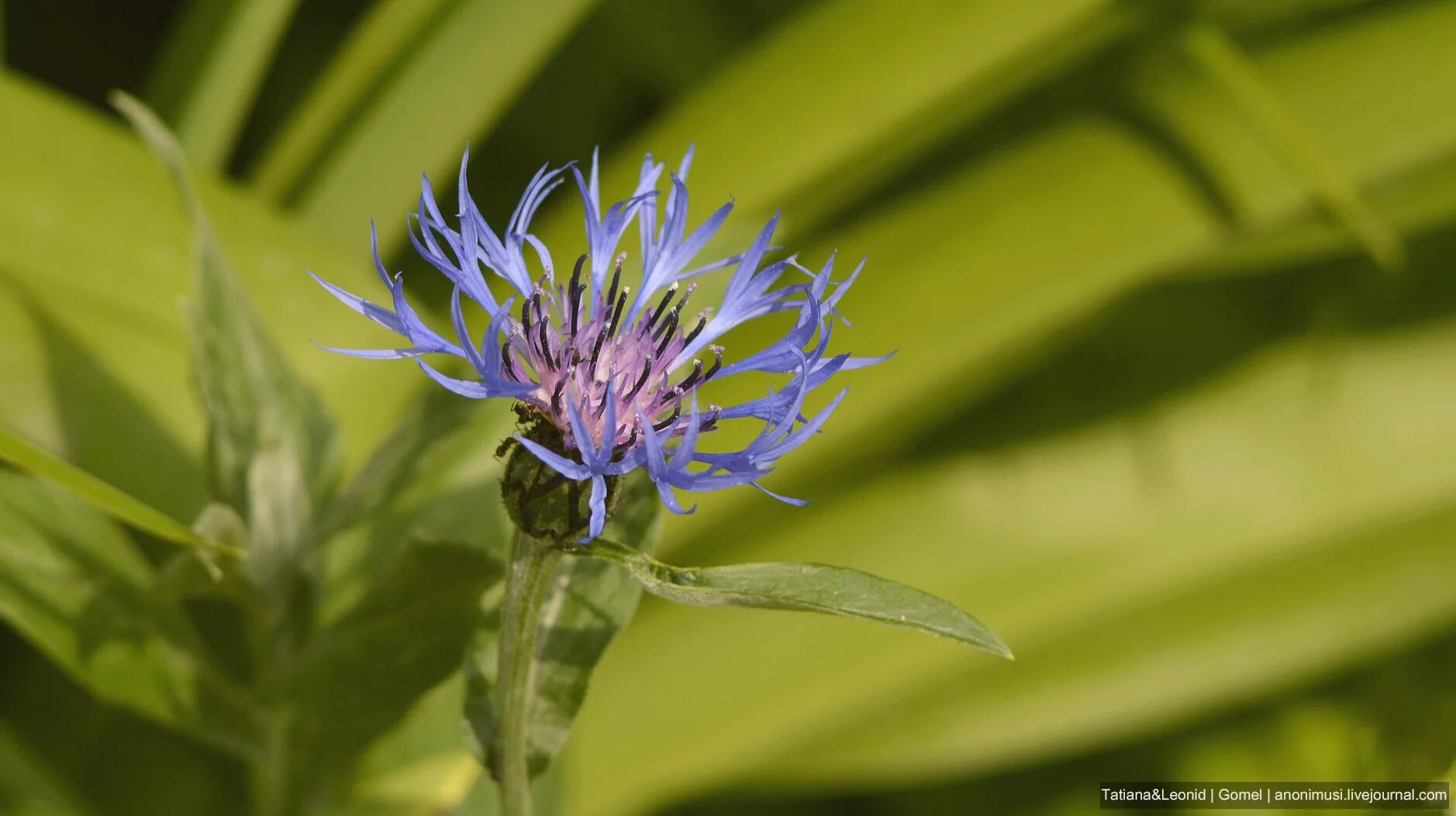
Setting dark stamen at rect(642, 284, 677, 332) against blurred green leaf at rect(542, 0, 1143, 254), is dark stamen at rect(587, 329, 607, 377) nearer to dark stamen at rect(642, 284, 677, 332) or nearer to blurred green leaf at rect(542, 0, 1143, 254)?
dark stamen at rect(642, 284, 677, 332)

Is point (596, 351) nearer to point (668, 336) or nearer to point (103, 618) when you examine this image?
point (668, 336)

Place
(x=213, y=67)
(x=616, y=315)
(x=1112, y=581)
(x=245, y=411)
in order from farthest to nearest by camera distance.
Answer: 1. (x=1112, y=581)
2. (x=213, y=67)
3. (x=245, y=411)
4. (x=616, y=315)

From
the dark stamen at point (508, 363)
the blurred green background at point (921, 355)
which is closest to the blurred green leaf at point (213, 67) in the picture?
the blurred green background at point (921, 355)

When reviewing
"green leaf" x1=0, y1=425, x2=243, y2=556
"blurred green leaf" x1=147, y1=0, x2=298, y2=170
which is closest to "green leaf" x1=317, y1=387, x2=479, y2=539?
"green leaf" x1=0, y1=425, x2=243, y2=556

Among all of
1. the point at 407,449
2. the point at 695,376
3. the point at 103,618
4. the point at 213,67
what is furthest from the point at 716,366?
the point at 213,67

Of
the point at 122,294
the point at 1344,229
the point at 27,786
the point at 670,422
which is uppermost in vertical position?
the point at 1344,229

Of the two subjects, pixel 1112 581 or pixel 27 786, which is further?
pixel 1112 581

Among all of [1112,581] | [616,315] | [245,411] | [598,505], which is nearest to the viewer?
[598,505]

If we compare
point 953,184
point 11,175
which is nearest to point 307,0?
point 11,175
